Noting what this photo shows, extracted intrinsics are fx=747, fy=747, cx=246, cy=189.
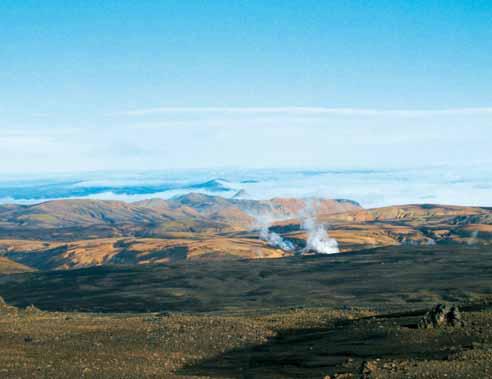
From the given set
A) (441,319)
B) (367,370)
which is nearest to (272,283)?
(441,319)

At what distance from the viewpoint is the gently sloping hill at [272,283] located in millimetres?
88438

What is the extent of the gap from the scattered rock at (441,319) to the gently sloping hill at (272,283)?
3829 cm

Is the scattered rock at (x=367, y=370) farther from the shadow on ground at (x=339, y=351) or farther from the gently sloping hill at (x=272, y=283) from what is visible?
the gently sloping hill at (x=272, y=283)

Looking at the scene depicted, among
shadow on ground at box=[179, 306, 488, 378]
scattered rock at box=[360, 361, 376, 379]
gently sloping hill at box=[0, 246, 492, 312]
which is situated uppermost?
scattered rock at box=[360, 361, 376, 379]

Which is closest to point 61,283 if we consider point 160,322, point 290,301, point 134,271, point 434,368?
point 134,271

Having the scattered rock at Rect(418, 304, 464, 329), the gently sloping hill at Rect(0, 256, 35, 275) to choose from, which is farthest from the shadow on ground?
the gently sloping hill at Rect(0, 256, 35, 275)

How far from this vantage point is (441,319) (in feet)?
112

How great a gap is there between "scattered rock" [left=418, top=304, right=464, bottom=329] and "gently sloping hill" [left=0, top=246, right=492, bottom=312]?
38.3 meters

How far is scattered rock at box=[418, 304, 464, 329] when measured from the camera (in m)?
34.0

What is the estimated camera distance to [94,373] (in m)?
28.7

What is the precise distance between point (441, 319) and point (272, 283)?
7536cm

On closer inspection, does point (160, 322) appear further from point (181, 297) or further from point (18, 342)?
point (181, 297)

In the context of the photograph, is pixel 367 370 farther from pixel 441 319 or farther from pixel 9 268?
pixel 9 268

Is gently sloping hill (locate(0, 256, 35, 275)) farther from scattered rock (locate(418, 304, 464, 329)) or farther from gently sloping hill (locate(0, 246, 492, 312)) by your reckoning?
scattered rock (locate(418, 304, 464, 329))
